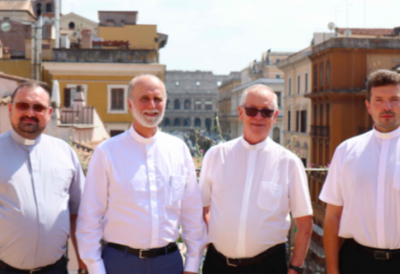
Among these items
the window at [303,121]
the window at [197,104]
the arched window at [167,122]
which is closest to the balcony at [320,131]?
the window at [303,121]

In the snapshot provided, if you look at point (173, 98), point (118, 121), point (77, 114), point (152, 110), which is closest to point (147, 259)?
point (152, 110)

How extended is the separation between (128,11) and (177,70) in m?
57.5

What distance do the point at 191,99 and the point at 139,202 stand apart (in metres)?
91.2

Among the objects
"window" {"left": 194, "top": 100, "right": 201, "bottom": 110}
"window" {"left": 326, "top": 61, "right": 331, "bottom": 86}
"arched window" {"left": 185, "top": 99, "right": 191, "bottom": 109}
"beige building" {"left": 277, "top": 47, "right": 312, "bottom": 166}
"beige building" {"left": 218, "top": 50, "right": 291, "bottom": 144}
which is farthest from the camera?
"arched window" {"left": 185, "top": 99, "right": 191, "bottom": 109}

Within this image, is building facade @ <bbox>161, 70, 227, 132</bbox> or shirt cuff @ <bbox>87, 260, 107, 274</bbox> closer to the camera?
shirt cuff @ <bbox>87, 260, 107, 274</bbox>

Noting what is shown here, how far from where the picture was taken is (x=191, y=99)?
93.8m

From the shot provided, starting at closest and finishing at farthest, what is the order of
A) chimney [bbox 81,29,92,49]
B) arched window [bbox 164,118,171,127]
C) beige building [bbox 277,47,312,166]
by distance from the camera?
1. chimney [bbox 81,29,92,49]
2. beige building [bbox 277,47,312,166]
3. arched window [bbox 164,118,171,127]

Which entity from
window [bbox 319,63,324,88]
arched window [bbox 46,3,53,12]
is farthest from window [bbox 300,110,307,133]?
arched window [bbox 46,3,53,12]

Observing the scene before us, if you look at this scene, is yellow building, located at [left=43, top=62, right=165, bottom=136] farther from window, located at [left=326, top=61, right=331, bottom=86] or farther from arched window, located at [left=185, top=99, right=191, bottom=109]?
arched window, located at [left=185, top=99, right=191, bottom=109]

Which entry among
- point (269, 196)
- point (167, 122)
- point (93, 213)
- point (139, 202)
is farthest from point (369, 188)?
point (167, 122)

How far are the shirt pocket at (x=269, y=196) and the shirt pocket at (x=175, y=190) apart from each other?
1.55 ft

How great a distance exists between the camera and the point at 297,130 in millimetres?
33969

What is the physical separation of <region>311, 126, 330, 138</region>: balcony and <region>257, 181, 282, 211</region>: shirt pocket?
994 inches

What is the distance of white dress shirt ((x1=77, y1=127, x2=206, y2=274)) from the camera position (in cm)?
286
